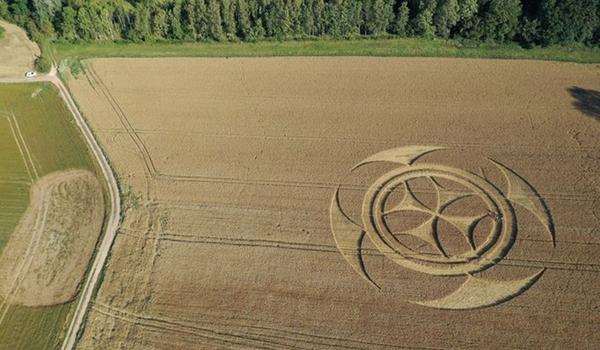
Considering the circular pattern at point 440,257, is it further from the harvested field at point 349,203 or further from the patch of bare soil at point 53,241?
the patch of bare soil at point 53,241

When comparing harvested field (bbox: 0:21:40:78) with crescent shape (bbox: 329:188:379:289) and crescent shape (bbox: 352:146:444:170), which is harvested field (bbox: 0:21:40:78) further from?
crescent shape (bbox: 352:146:444:170)

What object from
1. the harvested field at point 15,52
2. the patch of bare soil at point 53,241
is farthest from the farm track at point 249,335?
the harvested field at point 15,52

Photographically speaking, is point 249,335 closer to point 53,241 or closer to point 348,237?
point 348,237

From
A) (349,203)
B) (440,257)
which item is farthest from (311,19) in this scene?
(440,257)

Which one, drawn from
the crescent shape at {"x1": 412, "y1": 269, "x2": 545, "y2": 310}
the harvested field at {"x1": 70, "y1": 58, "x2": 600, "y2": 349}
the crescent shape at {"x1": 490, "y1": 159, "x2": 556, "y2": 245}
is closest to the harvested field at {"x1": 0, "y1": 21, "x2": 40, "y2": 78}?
the harvested field at {"x1": 70, "y1": 58, "x2": 600, "y2": 349}

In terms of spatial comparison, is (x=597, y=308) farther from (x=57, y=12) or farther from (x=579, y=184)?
(x=57, y=12)

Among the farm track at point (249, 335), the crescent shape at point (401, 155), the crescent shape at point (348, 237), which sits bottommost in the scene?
the farm track at point (249, 335)
